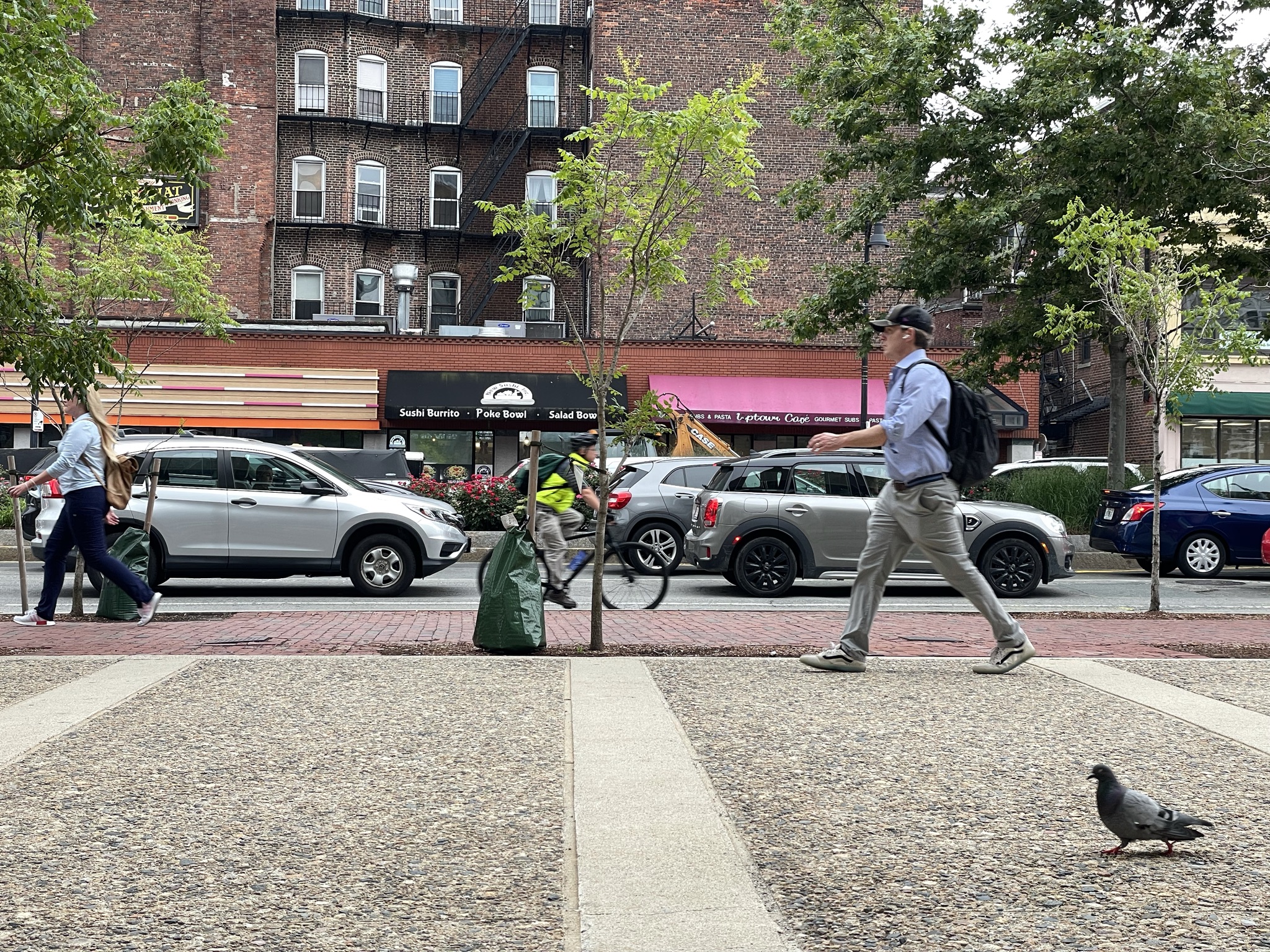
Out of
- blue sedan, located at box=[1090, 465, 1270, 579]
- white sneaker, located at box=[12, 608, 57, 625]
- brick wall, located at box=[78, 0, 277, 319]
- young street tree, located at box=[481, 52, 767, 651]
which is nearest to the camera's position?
young street tree, located at box=[481, 52, 767, 651]

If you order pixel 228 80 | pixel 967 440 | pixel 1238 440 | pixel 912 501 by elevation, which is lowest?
pixel 912 501

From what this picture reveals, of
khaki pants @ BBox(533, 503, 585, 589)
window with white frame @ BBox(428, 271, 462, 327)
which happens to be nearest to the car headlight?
khaki pants @ BBox(533, 503, 585, 589)

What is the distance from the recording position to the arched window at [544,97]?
37188mm

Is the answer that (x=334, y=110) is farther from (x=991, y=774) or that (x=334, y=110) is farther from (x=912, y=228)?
(x=991, y=774)

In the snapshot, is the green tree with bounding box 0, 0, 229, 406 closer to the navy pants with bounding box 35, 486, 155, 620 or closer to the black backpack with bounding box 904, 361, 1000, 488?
the navy pants with bounding box 35, 486, 155, 620

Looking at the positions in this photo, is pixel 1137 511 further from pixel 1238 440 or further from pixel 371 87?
pixel 371 87

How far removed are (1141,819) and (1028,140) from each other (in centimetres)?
2107

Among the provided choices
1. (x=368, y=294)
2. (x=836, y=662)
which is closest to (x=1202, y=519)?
(x=836, y=662)

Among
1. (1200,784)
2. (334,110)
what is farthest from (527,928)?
(334,110)

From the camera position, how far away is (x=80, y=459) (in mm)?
9961

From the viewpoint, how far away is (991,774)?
197 inches

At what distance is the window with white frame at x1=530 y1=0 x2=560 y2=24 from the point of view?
122 feet

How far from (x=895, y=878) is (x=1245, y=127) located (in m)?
20.9

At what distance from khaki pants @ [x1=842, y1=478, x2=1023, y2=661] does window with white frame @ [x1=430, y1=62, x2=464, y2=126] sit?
32.0 metres
